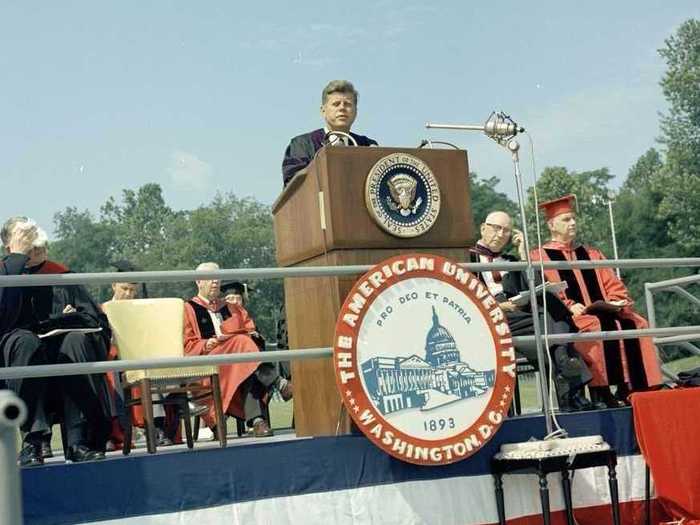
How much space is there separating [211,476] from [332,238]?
1315 mm

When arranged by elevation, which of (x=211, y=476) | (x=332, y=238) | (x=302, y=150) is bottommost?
(x=211, y=476)

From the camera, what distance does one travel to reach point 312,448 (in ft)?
15.8

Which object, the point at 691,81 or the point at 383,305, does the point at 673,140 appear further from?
the point at 383,305

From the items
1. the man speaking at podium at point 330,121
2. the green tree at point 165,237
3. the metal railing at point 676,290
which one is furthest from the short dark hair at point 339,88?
the green tree at point 165,237

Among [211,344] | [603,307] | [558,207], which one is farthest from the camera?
[211,344]

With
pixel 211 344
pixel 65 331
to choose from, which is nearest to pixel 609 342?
pixel 211 344

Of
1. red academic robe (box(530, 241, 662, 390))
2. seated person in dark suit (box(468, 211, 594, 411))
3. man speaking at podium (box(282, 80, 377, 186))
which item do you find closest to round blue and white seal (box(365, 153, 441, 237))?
seated person in dark suit (box(468, 211, 594, 411))

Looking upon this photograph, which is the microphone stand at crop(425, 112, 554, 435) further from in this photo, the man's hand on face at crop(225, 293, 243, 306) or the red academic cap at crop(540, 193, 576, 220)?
the man's hand on face at crop(225, 293, 243, 306)

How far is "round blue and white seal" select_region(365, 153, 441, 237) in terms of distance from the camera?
513cm

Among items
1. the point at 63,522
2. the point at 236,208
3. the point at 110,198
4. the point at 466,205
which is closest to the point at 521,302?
the point at 466,205

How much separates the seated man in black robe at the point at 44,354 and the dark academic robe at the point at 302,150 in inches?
56.4

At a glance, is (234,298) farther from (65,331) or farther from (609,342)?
(65,331)

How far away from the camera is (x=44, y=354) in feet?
17.6

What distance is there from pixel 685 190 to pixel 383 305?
48.0 m
